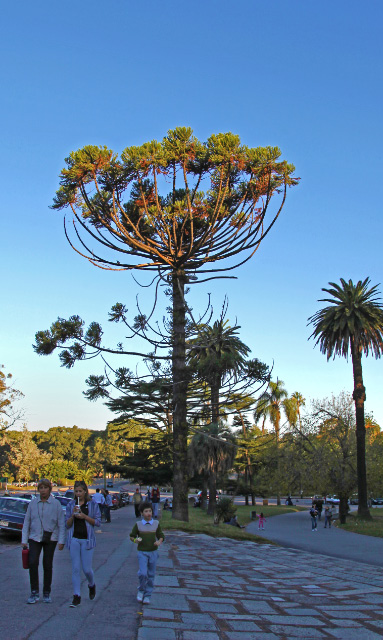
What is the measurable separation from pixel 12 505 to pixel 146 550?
1250 cm

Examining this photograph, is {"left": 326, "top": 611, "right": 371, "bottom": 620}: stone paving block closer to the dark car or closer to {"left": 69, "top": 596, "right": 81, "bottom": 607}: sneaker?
{"left": 69, "top": 596, "right": 81, "bottom": 607}: sneaker

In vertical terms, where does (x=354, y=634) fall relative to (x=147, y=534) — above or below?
below

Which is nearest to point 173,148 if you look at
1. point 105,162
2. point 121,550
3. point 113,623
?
point 105,162

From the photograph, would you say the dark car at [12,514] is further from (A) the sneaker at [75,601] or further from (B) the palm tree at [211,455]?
(B) the palm tree at [211,455]

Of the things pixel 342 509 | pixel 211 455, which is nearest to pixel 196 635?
pixel 342 509

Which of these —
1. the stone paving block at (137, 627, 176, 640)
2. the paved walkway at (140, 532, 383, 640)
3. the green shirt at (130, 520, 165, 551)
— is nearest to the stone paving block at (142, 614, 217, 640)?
the paved walkway at (140, 532, 383, 640)

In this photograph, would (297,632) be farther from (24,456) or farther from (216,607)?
(24,456)

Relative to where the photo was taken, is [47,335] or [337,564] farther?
[47,335]

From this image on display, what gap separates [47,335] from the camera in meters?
19.6

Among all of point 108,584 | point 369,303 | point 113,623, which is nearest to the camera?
point 113,623

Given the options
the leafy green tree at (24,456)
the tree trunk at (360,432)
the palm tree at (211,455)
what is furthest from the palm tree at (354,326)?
the leafy green tree at (24,456)

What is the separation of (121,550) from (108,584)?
543cm

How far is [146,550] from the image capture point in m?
7.15

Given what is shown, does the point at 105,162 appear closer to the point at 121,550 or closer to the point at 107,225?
the point at 107,225
